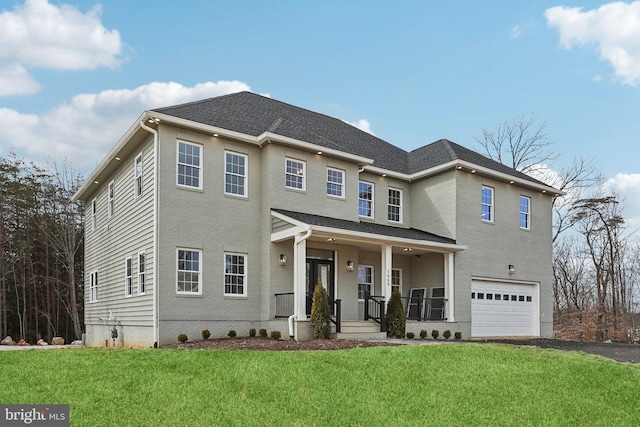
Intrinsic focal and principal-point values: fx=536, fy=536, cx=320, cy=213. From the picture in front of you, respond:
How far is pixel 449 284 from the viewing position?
17.8m

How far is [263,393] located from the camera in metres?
7.07

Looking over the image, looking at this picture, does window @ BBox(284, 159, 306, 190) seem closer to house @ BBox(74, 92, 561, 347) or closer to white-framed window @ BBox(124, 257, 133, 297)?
house @ BBox(74, 92, 561, 347)

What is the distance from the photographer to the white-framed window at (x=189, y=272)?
13820 mm

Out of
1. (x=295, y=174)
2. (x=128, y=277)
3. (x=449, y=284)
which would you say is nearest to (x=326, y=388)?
(x=295, y=174)

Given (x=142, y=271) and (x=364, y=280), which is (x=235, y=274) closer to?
(x=142, y=271)

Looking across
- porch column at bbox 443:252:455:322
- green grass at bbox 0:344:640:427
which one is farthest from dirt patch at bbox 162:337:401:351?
porch column at bbox 443:252:455:322

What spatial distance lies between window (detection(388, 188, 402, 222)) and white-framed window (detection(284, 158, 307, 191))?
181 inches

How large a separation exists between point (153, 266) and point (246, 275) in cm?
257

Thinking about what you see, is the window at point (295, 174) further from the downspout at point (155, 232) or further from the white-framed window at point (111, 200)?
the white-framed window at point (111, 200)

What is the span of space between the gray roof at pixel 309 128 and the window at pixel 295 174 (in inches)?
30.1

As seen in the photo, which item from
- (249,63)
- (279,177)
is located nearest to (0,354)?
(279,177)

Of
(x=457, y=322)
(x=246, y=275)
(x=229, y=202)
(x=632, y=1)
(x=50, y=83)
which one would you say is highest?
(x=632, y=1)

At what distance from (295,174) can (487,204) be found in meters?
7.75

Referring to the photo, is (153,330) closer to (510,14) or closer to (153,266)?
(153,266)
